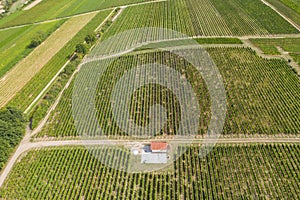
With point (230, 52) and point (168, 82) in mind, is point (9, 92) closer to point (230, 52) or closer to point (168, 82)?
point (168, 82)

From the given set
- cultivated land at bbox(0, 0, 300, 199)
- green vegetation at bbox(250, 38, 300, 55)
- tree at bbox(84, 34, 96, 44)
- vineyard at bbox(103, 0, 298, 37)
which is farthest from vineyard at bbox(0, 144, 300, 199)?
vineyard at bbox(103, 0, 298, 37)

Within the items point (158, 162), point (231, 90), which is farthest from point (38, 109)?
point (231, 90)

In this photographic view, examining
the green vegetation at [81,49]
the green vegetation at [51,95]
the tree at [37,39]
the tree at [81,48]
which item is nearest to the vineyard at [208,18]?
the green vegetation at [81,49]

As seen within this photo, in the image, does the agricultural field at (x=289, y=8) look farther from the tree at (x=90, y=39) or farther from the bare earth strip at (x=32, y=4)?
the bare earth strip at (x=32, y=4)

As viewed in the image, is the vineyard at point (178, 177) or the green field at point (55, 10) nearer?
the vineyard at point (178, 177)

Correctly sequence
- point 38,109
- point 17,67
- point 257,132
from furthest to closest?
point 17,67 < point 38,109 < point 257,132
